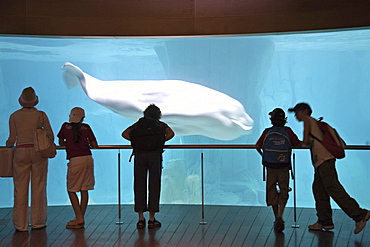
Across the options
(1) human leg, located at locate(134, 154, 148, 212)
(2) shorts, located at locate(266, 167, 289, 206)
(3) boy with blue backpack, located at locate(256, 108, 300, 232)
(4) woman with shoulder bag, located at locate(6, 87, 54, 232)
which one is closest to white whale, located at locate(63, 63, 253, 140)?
(1) human leg, located at locate(134, 154, 148, 212)

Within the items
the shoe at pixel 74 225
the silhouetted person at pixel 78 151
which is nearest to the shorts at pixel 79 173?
the silhouetted person at pixel 78 151

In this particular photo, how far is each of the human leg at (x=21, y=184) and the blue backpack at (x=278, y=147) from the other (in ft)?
8.10

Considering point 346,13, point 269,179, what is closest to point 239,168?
point 269,179

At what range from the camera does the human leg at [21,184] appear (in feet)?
18.6

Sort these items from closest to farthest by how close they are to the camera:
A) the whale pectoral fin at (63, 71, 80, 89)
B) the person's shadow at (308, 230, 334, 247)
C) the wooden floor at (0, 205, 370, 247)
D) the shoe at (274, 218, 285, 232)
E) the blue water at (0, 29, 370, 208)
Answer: the person's shadow at (308, 230, 334, 247) → the wooden floor at (0, 205, 370, 247) → the shoe at (274, 218, 285, 232) → the blue water at (0, 29, 370, 208) → the whale pectoral fin at (63, 71, 80, 89)

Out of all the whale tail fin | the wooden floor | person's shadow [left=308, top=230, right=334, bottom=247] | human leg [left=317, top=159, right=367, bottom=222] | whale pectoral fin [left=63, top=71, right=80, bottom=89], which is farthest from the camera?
whale pectoral fin [left=63, top=71, right=80, bottom=89]

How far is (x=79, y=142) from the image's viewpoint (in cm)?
571

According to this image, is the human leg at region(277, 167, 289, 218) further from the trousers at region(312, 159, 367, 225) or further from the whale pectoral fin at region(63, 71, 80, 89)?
the whale pectoral fin at region(63, 71, 80, 89)

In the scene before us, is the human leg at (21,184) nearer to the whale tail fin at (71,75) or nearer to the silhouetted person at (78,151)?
the silhouetted person at (78,151)

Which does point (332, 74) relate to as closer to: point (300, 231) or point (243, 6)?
point (243, 6)

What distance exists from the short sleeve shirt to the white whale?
2585 millimetres

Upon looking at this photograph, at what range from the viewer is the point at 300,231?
5.56 metres

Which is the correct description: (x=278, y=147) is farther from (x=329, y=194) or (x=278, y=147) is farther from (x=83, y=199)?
(x=83, y=199)

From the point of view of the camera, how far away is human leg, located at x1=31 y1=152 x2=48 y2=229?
5711 mm
